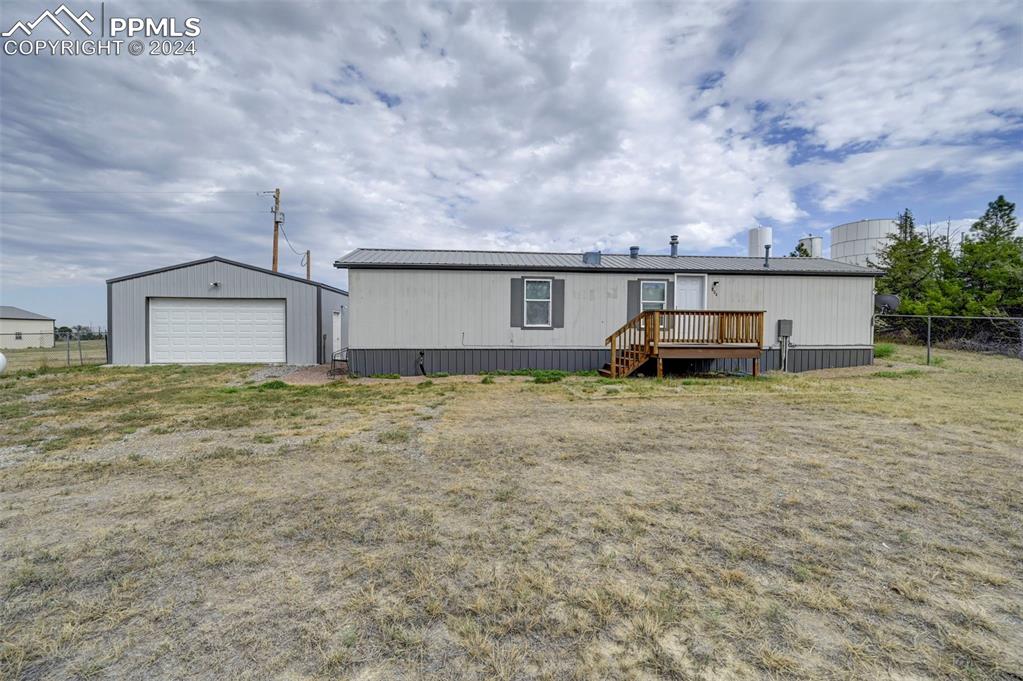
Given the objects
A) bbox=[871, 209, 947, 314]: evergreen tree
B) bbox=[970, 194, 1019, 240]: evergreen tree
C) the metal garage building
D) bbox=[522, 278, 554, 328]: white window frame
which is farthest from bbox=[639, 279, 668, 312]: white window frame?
bbox=[970, 194, 1019, 240]: evergreen tree

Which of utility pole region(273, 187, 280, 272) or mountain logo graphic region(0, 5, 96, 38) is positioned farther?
utility pole region(273, 187, 280, 272)

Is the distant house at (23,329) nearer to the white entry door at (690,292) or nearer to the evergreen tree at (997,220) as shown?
the white entry door at (690,292)

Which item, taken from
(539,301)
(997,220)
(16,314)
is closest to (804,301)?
(539,301)

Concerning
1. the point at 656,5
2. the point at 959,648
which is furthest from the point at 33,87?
the point at 959,648

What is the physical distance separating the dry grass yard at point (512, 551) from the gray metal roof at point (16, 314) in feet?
145

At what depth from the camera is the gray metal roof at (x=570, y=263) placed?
437 inches

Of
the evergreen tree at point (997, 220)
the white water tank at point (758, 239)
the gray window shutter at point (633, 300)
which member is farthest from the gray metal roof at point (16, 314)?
the evergreen tree at point (997, 220)

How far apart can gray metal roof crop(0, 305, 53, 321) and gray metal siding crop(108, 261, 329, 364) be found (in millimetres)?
34119

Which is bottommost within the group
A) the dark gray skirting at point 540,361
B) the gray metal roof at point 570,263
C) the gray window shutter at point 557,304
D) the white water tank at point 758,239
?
the dark gray skirting at point 540,361

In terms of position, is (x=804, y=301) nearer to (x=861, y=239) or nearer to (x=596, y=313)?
(x=596, y=313)

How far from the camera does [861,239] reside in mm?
24688

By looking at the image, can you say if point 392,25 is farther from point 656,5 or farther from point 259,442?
point 259,442

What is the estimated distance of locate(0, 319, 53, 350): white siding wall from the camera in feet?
108

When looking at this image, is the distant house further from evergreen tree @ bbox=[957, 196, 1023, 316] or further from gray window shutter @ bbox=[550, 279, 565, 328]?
evergreen tree @ bbox=[957, 196, 1023, 316]
